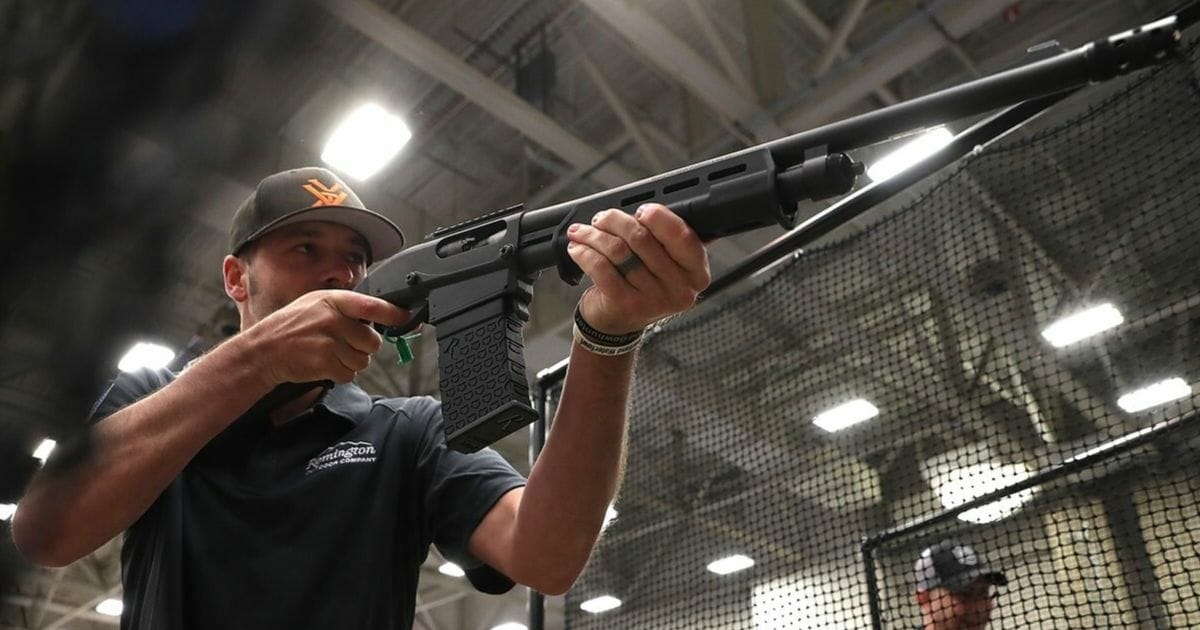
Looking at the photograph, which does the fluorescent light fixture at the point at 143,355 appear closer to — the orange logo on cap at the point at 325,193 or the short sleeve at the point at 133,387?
the short sleeve at the point at 133,387

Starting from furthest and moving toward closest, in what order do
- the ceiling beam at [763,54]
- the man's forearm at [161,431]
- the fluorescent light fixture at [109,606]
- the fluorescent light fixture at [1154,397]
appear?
the fluorescent light fixture at [109,606], the fluorescent light fixture at [1154,397], the ceiling beam at [763,54], the man's forearm at [161,431]

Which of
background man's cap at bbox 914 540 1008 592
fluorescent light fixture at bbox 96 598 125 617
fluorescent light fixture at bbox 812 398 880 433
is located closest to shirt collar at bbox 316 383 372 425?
background man's cap at bbox 914 540 1008 592

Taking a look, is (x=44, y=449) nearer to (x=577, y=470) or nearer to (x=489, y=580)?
(x=577, y=470)

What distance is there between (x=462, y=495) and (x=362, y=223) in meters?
0.43

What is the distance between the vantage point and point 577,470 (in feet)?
3.63

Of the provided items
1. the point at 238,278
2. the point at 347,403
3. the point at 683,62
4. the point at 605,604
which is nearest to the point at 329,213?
the point at 238,278

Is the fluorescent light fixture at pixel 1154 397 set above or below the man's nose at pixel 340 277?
above

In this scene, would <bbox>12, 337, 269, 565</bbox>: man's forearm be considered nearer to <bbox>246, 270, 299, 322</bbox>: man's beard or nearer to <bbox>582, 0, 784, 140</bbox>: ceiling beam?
<bbox>246, 270, 299, 322</bbox>: man's beard

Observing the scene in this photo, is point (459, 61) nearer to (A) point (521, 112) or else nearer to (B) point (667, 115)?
(A) point (521, 112)

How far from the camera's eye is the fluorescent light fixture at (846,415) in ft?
18.6

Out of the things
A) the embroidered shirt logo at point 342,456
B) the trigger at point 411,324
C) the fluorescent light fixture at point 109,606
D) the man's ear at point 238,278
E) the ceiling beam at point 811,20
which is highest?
the ceiling beam at point 811,20

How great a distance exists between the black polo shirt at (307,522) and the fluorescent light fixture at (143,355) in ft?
2.89

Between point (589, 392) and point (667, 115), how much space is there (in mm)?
4142

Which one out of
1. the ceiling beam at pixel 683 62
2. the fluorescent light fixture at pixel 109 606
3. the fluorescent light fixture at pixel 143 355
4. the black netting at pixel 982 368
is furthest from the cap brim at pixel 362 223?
the fluorescent light fixture at pixel 109 606
